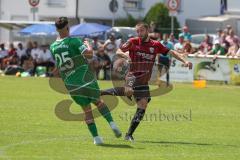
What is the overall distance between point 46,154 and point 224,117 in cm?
732

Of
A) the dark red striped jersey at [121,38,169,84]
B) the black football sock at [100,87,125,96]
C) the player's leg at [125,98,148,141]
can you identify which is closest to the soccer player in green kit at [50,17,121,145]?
the player's leg at [125,98,148,141]

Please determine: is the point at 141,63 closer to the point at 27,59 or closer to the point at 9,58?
the point at 27,59

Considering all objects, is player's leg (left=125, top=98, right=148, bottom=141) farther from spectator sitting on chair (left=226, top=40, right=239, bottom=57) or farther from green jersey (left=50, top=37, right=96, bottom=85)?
spectator sitting on chair (left=226, top=40, right=239, bottom=57)

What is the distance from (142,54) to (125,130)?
181 centimetres

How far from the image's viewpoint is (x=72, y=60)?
11.5 meters

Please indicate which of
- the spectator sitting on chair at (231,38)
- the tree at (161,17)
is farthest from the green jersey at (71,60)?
the tree at (161,17)

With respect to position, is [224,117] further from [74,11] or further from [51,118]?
[74,11]

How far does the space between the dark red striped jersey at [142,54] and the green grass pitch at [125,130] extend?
1087mm

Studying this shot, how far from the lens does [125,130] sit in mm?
13688

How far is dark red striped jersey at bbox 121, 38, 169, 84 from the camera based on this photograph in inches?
493

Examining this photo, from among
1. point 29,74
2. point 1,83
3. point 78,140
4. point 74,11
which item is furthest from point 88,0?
point 78,140

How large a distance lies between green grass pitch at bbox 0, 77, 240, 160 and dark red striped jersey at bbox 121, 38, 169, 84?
1087 millimetres

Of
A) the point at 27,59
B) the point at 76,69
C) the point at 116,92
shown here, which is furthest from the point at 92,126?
the point at 27,59

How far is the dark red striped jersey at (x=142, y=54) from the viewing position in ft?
41.1
